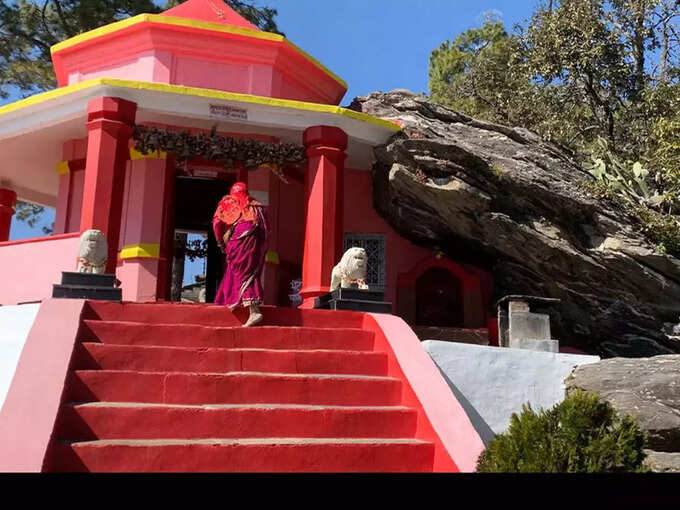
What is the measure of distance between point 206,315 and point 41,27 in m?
15.3

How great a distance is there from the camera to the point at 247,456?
199 inches

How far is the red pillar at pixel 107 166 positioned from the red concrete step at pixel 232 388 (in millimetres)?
3427

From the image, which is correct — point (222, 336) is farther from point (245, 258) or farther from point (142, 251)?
point (142, 251)

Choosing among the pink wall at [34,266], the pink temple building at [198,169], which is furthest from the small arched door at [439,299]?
the pink wall at [34,266]

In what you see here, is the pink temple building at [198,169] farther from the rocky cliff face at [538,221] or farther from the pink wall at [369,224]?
the rocky cliff face at [538,221]

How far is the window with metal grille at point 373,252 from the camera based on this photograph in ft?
39.3

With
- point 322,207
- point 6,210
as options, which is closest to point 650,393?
point 322,207

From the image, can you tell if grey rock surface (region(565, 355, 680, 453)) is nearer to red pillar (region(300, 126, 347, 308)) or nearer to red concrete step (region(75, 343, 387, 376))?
red concrete step (region(75, 343, 387, 376))

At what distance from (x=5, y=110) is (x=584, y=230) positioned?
927 cm

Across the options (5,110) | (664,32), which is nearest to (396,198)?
(5,110)

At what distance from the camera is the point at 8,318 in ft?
21.1

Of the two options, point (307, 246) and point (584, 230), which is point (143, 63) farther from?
point (584, 230)

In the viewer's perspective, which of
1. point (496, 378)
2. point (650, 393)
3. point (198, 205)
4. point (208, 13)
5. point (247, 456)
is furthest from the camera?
point (198, 205)

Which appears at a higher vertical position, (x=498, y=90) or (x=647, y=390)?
(x=498, y=90)
